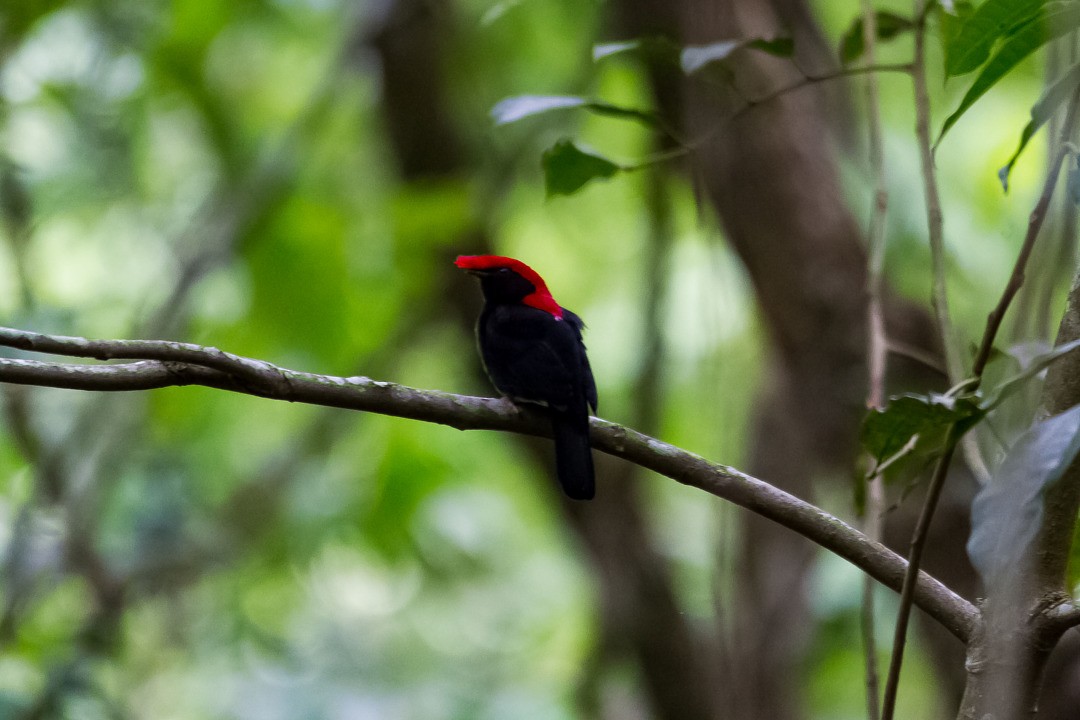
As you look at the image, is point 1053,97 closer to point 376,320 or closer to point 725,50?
point 725,50

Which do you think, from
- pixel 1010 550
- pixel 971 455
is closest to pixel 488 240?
pixel 971 455

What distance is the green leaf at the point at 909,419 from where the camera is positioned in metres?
1.24

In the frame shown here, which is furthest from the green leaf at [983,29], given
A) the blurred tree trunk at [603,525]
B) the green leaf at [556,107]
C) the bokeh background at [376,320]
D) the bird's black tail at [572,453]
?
the blurred tree trunk at [603,525]

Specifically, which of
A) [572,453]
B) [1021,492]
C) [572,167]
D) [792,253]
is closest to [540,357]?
[572,453]

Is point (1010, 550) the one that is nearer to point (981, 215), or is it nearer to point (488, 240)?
point (488, 240)

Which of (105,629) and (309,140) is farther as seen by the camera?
(309,140)

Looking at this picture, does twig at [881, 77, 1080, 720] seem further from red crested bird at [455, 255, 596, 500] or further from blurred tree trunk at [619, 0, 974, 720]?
blurred tree trunk at [619, 0, 974, 720]

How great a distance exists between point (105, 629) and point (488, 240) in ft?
7.09

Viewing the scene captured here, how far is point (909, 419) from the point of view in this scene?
1326 mm

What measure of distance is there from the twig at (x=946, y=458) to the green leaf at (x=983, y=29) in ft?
0.52

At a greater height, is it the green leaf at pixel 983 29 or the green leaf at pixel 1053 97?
the green leaf at pixel 983 29

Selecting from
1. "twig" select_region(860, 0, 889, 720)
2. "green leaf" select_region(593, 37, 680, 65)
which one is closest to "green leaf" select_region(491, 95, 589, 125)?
"green leaf" select_region(593, 37, 680, 65)

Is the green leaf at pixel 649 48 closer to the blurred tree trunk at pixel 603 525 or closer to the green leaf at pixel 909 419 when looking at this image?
the green leaf at pixel 909 419

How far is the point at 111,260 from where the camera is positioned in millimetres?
5566
